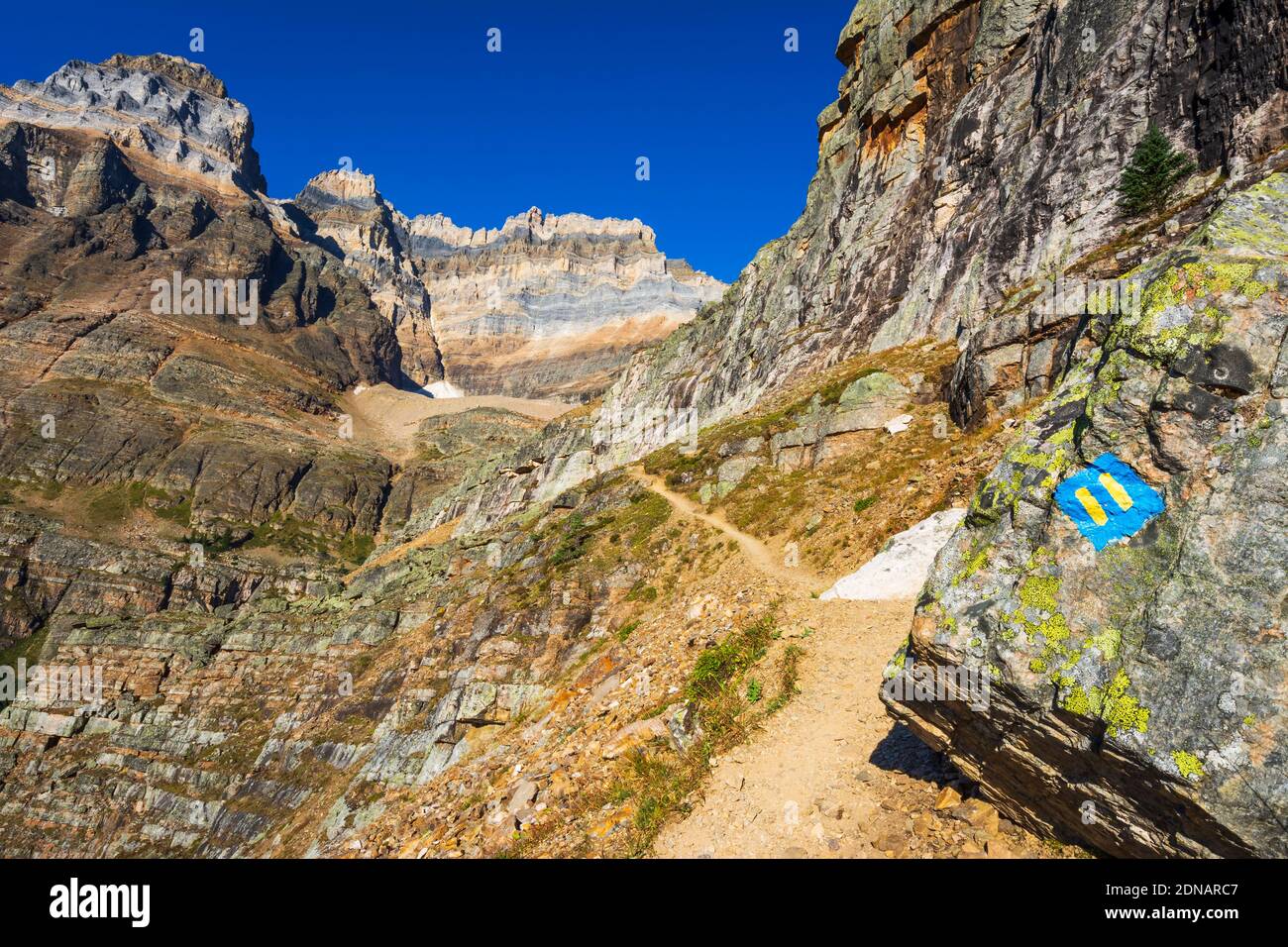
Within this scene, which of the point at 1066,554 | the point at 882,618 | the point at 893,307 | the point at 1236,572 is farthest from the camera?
the point at 893,307

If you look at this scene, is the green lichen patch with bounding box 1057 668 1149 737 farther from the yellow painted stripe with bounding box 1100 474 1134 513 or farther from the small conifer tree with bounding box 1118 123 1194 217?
the small conifer tree with bounding box 1118 123 1194 217

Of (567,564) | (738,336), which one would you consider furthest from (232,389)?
(567,564)

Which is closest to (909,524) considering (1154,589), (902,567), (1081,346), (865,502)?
(902,567)

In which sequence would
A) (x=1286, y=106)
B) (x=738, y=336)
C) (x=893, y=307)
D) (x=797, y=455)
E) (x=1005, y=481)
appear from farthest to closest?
(x=738, y=336) < (x=893, y=307) < (x=797, y=455) < (x=1286, y=106) < (x=1005, y=481)

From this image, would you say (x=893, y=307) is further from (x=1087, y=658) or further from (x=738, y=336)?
(x=1087, y=658)

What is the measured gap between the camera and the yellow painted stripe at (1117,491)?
589 centimetres

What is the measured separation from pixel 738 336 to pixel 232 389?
15322 cm

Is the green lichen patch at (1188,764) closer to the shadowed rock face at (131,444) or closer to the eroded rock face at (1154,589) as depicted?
the eroded rock face at (1154,589)

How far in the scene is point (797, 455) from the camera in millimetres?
33250

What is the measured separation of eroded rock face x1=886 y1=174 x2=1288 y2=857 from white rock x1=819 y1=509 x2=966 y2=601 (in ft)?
27.6

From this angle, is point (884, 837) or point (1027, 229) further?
point (1027, 229)

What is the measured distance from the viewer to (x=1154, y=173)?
27.6 metres

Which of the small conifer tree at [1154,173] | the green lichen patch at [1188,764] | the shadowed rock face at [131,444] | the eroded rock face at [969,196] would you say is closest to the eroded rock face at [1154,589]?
the green lichen patch at [1188,764]

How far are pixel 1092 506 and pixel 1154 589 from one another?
98cm
